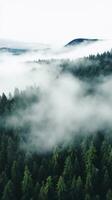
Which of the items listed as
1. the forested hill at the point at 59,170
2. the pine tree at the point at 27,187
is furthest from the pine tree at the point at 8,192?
the pine tree at the point at 27,187

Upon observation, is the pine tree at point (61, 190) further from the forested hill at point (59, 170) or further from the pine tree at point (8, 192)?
the pine tree at point (8, 192)

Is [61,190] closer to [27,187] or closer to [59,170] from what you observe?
[27,187]

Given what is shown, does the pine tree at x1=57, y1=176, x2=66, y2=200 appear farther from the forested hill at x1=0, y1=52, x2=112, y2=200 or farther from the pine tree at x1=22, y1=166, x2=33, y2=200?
the pine tree at x1=22, y1=166, x2=33, y2=200

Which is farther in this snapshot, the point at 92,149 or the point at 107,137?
the point at 107,137

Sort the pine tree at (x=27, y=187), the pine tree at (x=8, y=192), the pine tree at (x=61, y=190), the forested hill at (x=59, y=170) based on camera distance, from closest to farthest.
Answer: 1. the pine tree at (x=61, y=190)
2. the pine tree at (x=8, y=192)
3. the forested hill at (x=59, y=170)
4. the pine tree at (x=27, y=187)

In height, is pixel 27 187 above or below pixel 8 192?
above

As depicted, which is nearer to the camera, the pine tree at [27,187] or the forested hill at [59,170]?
the forested hill at [59,170]

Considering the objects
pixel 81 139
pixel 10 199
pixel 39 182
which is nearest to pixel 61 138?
pixel 81 139

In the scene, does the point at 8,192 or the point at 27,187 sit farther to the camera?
the point at 27,187

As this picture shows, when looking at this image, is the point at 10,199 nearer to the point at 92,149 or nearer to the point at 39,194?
the point at 39,194

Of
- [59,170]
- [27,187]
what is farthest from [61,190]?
[59,170]

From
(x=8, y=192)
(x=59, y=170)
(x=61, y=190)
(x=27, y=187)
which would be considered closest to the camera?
(x=61, y=190)
